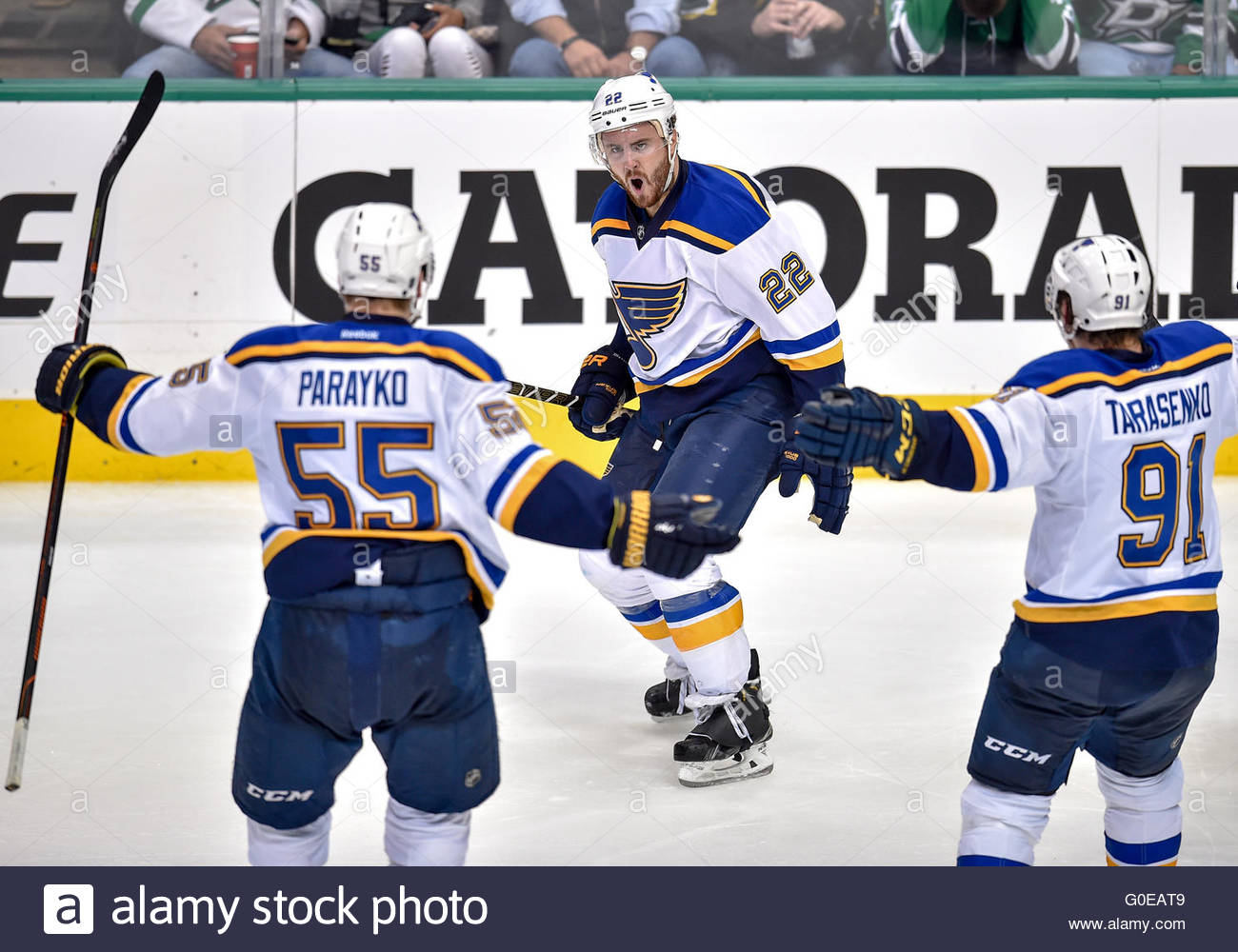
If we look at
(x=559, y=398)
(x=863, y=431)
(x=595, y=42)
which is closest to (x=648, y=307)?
(x=559, y=398)

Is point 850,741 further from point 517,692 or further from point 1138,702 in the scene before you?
point 1138,702

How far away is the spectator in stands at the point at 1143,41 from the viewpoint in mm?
6809

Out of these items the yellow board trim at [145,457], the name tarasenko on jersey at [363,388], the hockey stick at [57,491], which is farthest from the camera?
the yellow board trim at [145,457]

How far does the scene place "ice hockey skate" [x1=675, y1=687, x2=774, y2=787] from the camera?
11.0ft

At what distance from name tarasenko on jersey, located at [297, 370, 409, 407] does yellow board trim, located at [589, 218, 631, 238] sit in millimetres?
1410

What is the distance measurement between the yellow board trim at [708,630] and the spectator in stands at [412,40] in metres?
4.11

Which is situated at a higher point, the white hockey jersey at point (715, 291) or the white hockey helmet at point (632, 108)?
the white hockey helmet at point (632, 108)

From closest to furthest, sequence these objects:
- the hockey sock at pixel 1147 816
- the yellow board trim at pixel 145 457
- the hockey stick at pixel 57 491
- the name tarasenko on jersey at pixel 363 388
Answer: the name tarasenko on jersey at pixel 363 388 < the hockey sock at pixel 1147 816 < the hockey stick at pixel 57 491 < the yellow board trim at pixel 145 457

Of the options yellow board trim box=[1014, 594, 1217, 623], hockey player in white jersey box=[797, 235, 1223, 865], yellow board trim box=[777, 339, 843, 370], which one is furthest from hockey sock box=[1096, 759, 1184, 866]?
yellow board trim box=[777, 339, 843, 370]

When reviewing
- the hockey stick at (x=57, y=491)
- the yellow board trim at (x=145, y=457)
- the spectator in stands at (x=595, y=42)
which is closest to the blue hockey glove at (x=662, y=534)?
the hockey stick at (x=57, y=491)

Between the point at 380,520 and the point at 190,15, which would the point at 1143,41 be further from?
the point at 380,520

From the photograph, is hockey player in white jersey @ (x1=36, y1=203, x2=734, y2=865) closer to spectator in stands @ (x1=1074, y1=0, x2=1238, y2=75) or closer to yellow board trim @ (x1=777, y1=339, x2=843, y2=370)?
yellow board trim @ (x1=777, y1=339, x2=843, y2=370)

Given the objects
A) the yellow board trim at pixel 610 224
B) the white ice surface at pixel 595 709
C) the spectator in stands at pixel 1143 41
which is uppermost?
the spectator in stands at pixel 1143 41

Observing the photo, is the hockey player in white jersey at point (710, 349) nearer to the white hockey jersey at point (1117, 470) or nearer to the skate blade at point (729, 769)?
the skate blade at point (729, 769)
